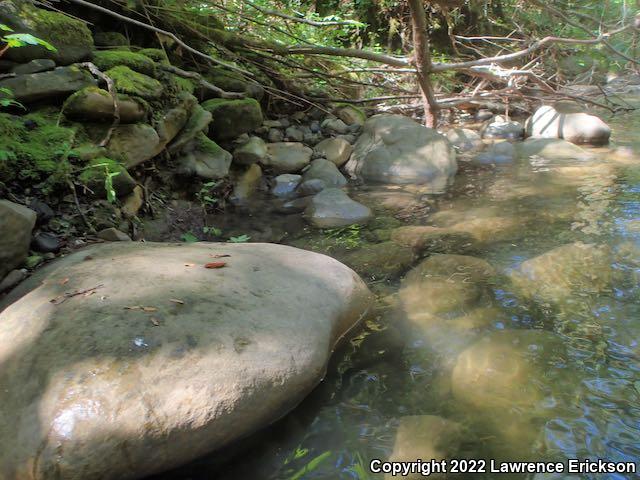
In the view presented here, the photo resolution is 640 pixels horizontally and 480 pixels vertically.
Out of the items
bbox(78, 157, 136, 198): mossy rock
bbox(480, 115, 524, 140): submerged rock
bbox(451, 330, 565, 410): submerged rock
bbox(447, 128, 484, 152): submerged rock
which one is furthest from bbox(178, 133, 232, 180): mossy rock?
bbox(480, 115, 524, 140): submerged rock

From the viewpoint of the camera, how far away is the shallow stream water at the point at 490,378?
1.70m

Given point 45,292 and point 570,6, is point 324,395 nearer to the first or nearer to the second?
point 45,292

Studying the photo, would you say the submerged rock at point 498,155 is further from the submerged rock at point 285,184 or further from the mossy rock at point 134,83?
the mossy rock at point 134,83

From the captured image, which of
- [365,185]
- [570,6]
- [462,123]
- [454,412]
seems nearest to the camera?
[454,412]

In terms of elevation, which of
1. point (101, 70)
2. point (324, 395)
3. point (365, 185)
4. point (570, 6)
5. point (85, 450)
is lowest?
point (365, 185)

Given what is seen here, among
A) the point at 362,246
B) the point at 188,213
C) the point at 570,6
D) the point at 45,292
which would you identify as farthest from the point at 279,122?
the point at 570,6

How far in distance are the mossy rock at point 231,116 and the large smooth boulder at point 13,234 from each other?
104 inches

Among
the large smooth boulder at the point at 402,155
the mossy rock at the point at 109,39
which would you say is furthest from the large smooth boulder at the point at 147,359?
the large smooth boulder at the point at 402,155

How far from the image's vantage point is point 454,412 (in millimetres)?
1872

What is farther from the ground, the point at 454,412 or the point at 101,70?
the point at 101,70

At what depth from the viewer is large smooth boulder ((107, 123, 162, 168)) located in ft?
11.3

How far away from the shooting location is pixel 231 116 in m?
4.80

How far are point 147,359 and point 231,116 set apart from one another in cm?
354

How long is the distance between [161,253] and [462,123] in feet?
26.6
